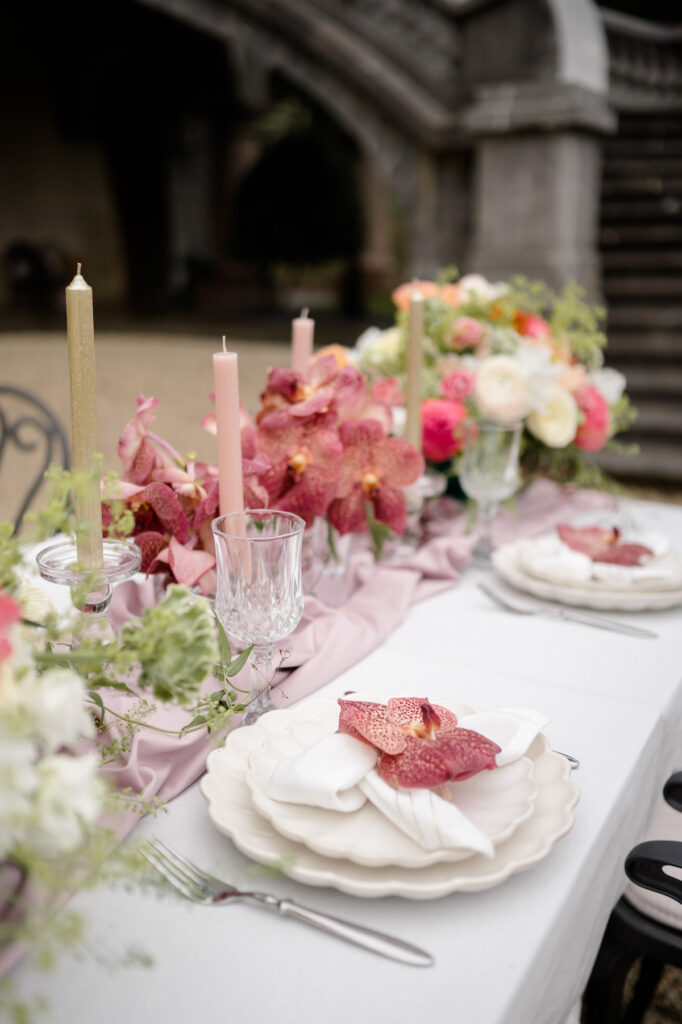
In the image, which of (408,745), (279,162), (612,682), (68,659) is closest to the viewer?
(68,659)

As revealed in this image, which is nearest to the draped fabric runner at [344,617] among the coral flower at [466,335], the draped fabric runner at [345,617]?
the draped fabric runner at [345,617]

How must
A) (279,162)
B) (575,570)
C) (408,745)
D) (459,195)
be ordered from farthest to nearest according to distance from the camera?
(279,162)
(459,195)
(575,570)
(408,745)

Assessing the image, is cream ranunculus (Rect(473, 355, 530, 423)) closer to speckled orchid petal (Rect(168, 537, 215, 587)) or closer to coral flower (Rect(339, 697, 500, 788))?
speckled orchid petal (Rect(168, 537, 215, 587))

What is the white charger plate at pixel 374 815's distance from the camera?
709 mm

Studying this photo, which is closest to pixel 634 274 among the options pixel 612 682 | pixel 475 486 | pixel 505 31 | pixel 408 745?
pixel 505 31

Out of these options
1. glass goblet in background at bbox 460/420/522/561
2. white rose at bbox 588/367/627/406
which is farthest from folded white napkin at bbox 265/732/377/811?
white rose at bbox 588/367/627/406

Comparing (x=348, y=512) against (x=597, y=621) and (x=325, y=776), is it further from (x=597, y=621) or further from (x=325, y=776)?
(x=325, y=776)

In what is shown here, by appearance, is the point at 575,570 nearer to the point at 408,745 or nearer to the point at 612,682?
the point at 612,682

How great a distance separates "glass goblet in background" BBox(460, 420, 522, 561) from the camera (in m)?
1.50

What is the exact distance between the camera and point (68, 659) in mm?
608

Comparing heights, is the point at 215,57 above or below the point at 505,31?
above

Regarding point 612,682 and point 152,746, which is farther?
point 612,682

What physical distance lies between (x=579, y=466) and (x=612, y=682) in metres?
0.88

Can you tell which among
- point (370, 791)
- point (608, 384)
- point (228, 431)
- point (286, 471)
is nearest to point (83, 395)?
point (228, 431)
